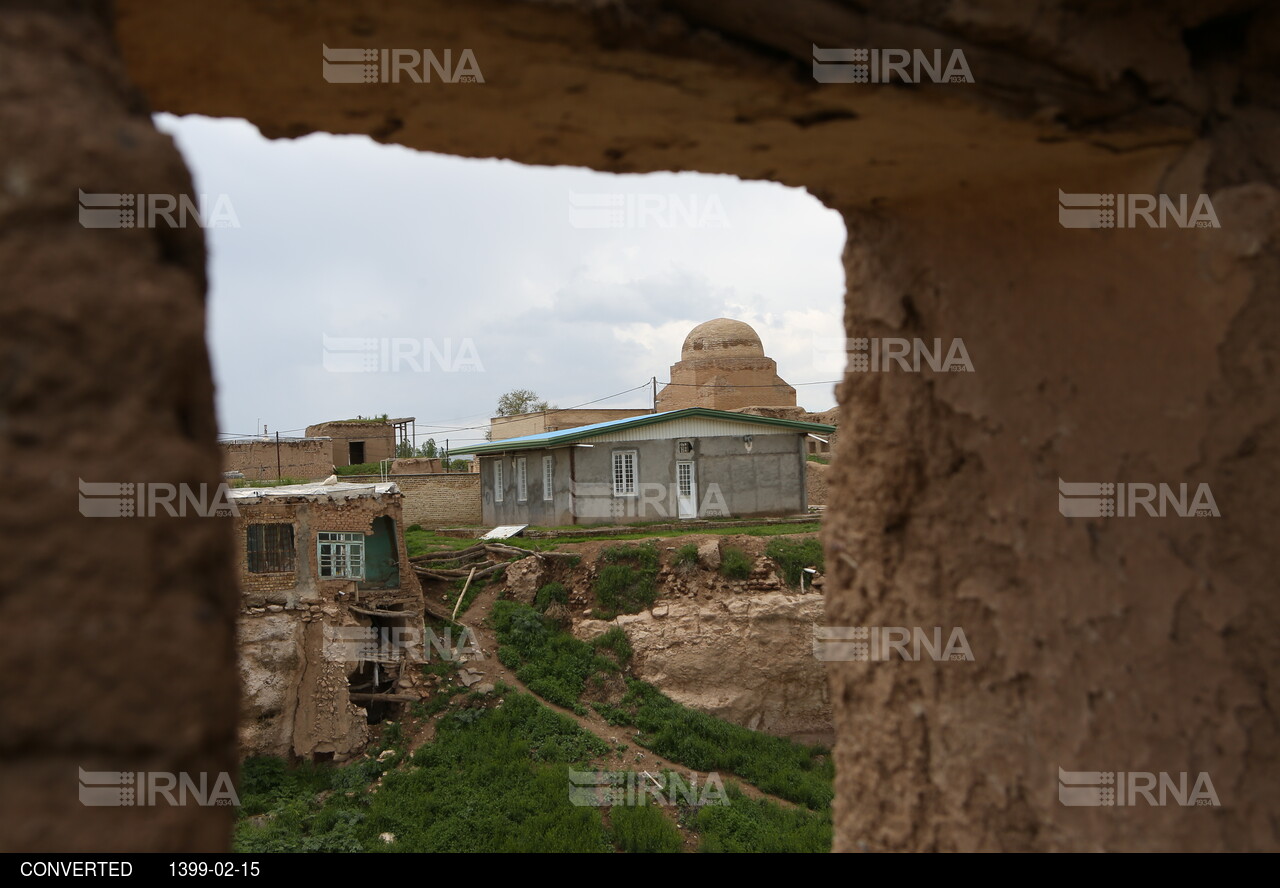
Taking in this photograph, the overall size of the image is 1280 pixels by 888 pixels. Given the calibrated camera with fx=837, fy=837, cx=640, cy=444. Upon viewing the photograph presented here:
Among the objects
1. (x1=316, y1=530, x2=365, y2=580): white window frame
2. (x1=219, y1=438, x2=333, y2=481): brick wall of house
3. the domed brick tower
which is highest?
the domed brick tower

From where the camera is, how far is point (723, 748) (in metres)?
13.6

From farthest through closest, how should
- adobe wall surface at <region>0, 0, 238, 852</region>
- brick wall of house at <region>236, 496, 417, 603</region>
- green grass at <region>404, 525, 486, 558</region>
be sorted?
green grass at <region>404, 525, 486, 558</region> → brick wall of house at <region>236, 496, 417, 603</region> → adobe wall surface at <region>0, 0, 238, 852</region>

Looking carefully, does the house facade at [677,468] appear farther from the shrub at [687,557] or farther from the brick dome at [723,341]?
the brick dome at [723,341]

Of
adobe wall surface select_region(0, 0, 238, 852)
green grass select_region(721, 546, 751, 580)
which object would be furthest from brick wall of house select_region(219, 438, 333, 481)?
adobe wall surface select_region(0, 0, 238, 852)

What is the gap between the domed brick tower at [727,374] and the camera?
31.2m

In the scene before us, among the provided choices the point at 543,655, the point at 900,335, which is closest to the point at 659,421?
the point at 543,655

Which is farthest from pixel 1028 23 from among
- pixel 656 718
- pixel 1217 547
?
pixel 656 718

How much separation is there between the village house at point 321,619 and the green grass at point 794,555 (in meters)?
6.61

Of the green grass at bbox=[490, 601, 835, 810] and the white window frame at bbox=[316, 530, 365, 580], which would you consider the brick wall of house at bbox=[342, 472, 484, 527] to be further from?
the white window frame at bbox=[316, 530, 365, 580]

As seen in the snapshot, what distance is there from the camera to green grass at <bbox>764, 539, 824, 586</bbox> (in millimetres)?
15586

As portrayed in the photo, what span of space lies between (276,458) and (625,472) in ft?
39.0

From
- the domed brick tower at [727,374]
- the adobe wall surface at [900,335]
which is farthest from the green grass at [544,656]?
the domed brick tower at [727,374]

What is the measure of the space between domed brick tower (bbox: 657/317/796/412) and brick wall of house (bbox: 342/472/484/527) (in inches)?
425

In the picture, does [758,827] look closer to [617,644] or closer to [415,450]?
[617,644]
